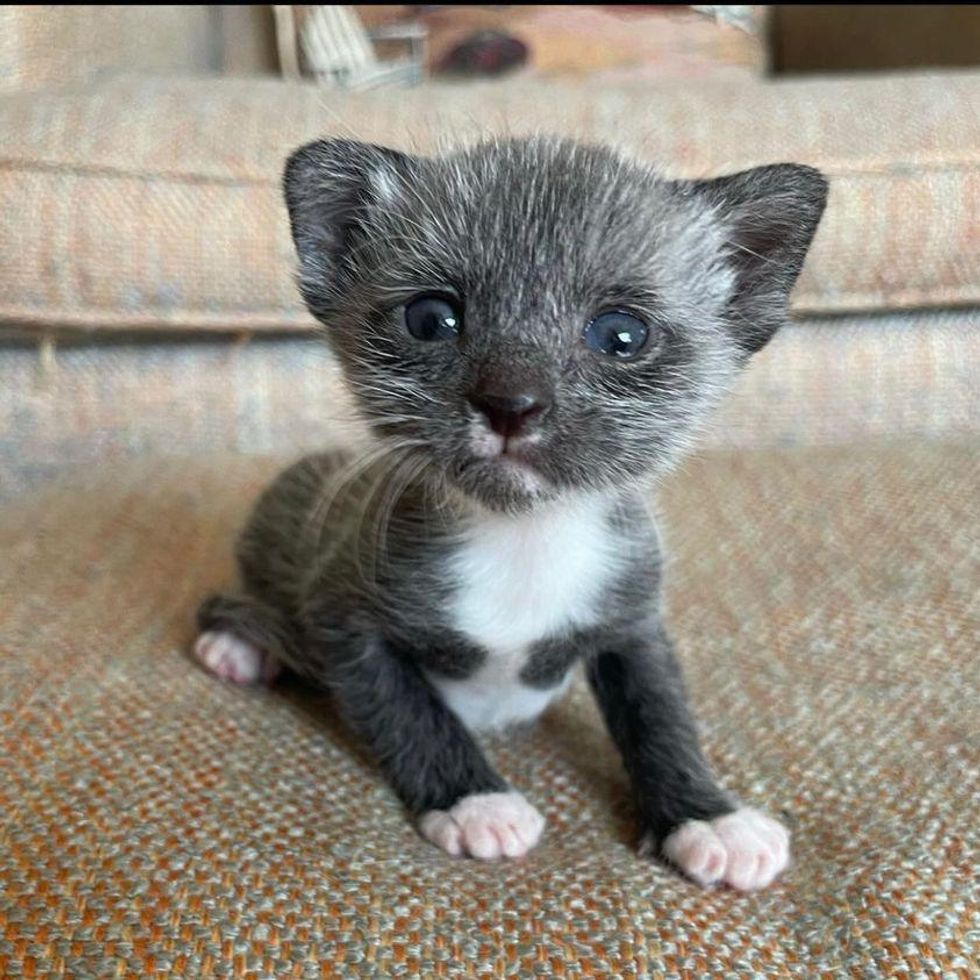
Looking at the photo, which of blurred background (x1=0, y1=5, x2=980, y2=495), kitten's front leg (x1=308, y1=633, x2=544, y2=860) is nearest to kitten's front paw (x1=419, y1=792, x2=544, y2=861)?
kitten's front leg (x1=308, y1=633, x2=544, y2=860)

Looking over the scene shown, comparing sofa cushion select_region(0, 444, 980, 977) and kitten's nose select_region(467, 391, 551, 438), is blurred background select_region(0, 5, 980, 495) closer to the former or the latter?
sofa cushion select_region(0, 444, 980, 977)

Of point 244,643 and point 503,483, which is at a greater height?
point 503,483

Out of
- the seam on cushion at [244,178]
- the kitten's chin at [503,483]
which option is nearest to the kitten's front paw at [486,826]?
the kitten's chin at [503,483]

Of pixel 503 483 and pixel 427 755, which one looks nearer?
pixel 503 483

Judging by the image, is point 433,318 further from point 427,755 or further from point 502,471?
point 427,755

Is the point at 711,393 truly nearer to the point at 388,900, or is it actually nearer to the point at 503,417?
the point at 503,417

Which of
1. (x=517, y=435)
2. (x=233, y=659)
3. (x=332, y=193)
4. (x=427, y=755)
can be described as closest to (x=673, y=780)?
(x=427, y=755)
